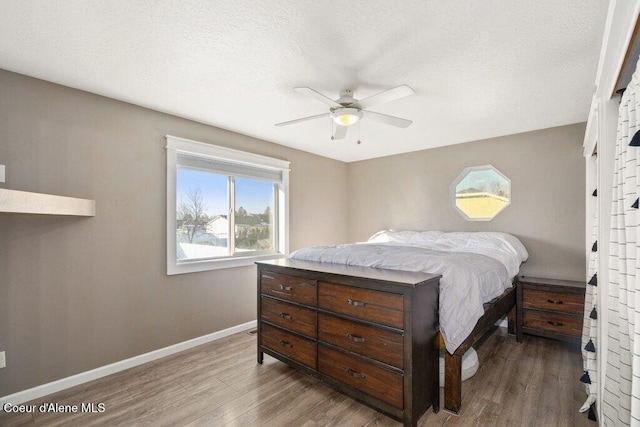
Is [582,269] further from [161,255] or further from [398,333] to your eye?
[161,255]

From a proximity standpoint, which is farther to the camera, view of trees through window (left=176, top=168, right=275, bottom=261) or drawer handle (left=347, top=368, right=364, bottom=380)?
view of trees through window (left=176, top=168, right=275, bottom=261)

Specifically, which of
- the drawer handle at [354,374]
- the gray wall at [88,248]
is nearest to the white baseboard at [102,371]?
the gray wall at [88,248]

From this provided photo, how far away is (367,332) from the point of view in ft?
6.46

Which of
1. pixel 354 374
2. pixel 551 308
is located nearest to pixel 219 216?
pixel 354 374

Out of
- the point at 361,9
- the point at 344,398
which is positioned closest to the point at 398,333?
the point at 344,398

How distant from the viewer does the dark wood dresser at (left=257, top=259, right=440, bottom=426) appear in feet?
5.94

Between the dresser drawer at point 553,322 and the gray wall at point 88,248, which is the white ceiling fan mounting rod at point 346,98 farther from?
the dresser drawer at point 553,322

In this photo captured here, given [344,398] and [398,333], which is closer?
[398,333]

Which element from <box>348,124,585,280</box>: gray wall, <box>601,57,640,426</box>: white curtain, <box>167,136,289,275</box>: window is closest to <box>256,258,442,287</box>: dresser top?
<box>601,57,640,426</box>: white curtain

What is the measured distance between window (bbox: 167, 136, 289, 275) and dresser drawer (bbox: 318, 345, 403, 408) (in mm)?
1815

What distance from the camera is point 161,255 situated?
3016mm

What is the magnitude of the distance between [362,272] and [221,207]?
2199 millimetres

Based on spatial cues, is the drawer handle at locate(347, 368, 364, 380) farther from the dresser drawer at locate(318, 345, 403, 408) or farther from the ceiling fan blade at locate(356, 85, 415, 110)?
the ceiling fan blade at locate(356, 85, 415, 110)

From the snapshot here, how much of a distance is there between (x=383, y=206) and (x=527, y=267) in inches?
84.8
